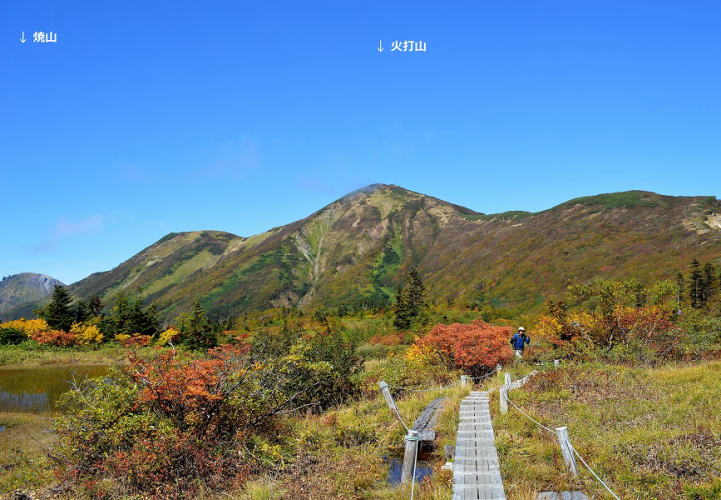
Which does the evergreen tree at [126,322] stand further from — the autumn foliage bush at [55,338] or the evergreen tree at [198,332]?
the evergreen tree at [198,332]

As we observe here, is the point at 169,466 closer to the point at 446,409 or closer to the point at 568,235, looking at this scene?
the point at 446,409

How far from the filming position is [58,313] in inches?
2379

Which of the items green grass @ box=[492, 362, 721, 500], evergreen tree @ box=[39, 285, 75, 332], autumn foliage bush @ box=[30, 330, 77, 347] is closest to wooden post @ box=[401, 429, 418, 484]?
green grass @ box=[492, 362, 721, 500]

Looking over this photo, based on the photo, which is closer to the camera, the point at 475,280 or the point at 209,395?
the point at 209,395

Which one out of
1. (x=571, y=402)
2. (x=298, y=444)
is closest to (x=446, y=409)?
(x=571, y=402)

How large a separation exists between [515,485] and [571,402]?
20.5 ft

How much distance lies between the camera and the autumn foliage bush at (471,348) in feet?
70.2

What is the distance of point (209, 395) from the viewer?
33.9ft

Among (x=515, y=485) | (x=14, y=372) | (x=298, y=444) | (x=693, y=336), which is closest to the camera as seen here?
(x=515, y=485)

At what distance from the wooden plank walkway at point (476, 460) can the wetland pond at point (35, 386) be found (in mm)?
15965

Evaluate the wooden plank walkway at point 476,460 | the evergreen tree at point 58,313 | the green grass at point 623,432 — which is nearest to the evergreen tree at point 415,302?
the green grass at point 623,432

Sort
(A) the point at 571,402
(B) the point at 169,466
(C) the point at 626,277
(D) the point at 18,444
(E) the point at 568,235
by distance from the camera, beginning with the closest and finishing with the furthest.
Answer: (B) the point at 169,466, (A) the point at 571,402, (D) the point at 18,444, (C) the point at 626,277, (E) the point at 568,235

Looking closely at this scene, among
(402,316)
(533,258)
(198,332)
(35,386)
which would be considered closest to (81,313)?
(198,332)

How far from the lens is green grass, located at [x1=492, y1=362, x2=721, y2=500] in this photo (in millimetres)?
7938
